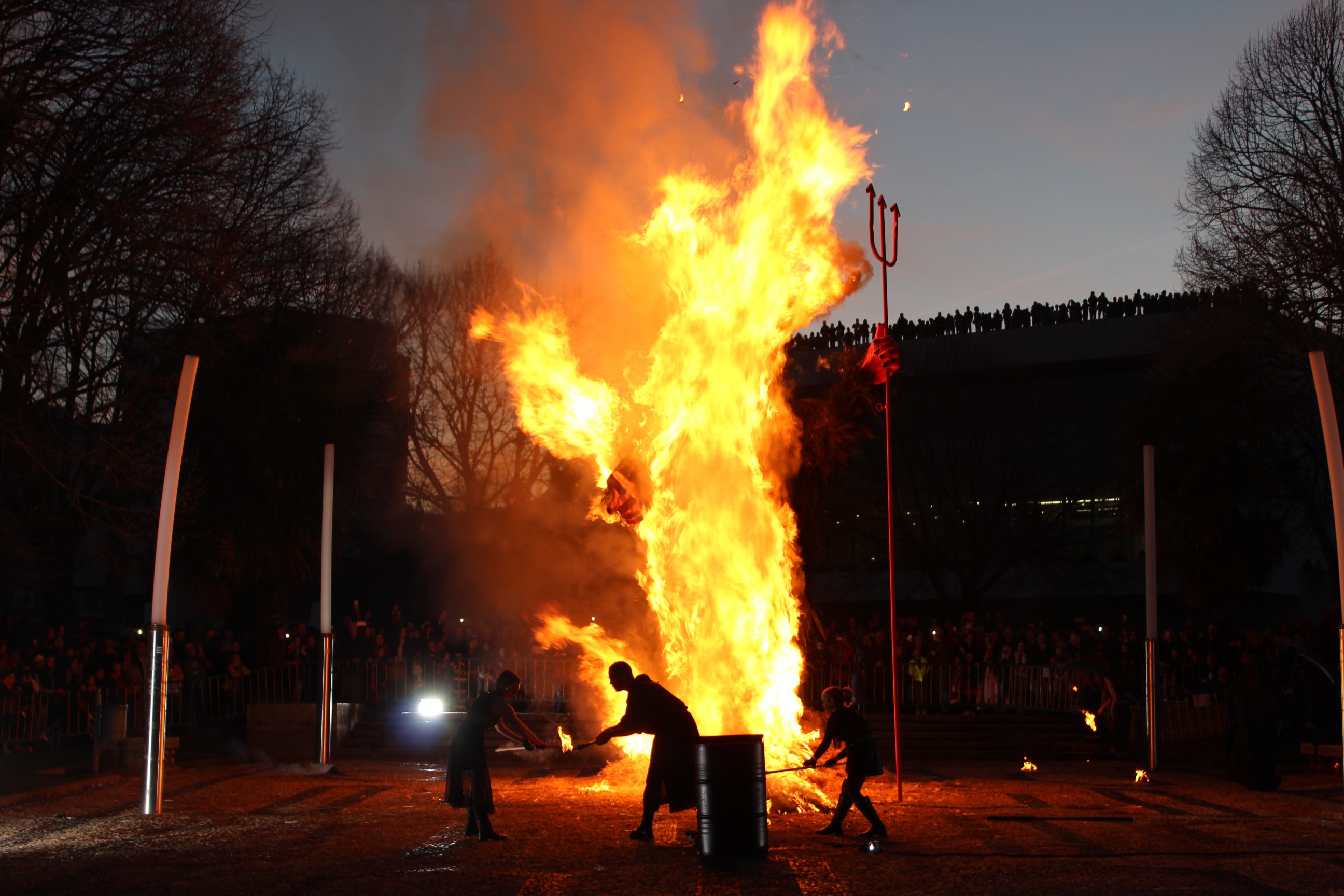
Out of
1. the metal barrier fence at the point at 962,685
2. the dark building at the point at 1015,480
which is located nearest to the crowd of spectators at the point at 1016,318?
the dark building at the point at 1015,480

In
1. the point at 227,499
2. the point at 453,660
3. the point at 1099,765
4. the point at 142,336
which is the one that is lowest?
the point at 1099,765

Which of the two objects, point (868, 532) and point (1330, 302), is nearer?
point (1330, 302)

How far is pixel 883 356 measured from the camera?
13.1 meters

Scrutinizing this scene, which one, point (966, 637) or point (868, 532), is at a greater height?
point (868, 532)

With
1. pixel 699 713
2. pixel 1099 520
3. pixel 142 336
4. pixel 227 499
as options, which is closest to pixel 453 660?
pixel 227 499

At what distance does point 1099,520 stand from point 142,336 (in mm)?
Answer: 28864

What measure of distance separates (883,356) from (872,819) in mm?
5041

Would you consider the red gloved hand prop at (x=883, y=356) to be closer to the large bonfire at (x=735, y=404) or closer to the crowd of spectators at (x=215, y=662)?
the large bonfire at (x=735, y=404)

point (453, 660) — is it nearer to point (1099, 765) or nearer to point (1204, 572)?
point (1099, 765)

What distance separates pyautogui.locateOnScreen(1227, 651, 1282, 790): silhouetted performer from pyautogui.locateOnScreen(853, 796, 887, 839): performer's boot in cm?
687

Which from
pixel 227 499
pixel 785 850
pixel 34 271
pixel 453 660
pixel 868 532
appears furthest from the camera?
pixel 868 532

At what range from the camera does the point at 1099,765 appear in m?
19.4

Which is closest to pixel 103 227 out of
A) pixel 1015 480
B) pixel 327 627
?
pixel 327 627

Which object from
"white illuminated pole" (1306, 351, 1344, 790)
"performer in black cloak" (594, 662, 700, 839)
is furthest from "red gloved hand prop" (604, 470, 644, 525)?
"white illuminated pole" (1306, 351, 1344, 790)
